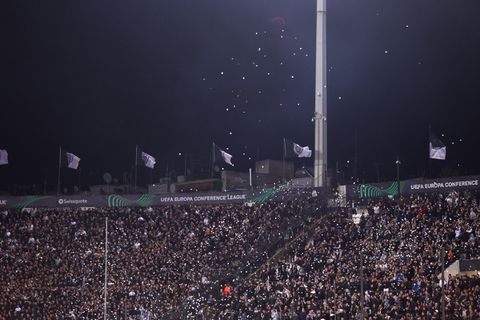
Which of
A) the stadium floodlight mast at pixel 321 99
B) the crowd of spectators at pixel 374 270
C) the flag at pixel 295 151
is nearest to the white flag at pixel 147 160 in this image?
the flag at pixel 295 151

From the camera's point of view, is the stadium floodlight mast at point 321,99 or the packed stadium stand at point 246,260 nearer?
the packed stadium stand at point 246,260

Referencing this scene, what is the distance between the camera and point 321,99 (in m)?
56.6

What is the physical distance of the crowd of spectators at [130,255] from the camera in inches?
2083

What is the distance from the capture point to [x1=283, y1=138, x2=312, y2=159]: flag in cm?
5962

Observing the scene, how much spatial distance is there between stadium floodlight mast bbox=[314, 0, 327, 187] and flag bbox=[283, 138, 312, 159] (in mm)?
2996

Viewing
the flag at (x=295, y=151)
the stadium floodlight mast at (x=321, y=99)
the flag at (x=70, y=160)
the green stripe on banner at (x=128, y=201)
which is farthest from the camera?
the flag at (x=70, y=160)

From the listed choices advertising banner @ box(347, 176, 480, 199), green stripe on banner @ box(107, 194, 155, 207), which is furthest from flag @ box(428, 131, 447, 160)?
green stripe on banner @ box(107, 194, 155, 207)

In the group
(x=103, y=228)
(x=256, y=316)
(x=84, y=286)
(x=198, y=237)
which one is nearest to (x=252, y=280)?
(x=256, y=316)

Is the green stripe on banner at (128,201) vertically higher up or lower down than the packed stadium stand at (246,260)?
higher up

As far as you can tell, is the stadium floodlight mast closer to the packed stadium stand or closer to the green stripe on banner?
the packed stadium stand

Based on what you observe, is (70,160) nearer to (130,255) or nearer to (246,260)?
(130,255)

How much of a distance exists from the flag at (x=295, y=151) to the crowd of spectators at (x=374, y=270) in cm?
703

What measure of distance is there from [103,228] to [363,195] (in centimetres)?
2030

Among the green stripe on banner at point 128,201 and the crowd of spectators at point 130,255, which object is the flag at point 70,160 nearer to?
the green stripe on banner at point 128,201
